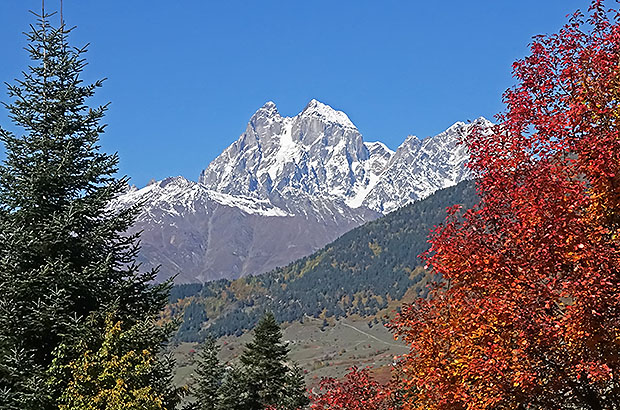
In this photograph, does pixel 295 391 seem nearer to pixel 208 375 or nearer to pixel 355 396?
pixel 208 375

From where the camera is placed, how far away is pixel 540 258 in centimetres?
1274

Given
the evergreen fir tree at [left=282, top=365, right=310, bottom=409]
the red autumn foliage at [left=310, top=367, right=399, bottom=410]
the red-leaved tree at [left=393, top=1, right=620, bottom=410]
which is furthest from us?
the evergreen fir tree at [left=282, top=365, right=310, bottom=409]

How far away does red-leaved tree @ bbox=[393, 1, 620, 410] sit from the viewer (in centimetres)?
1207

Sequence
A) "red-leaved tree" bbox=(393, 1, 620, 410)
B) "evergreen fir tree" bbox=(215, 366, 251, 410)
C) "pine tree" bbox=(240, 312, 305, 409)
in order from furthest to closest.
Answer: "evergreen fir tree" bbox=(215, 366, 251, 410) → "pine tree" bbox=(240, 312, 305, 409) → "red-leaved tree" bbox=(393, 1, 620, 410)

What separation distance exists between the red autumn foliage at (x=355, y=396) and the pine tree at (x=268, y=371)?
32.4 m

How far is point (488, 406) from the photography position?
43.1ft

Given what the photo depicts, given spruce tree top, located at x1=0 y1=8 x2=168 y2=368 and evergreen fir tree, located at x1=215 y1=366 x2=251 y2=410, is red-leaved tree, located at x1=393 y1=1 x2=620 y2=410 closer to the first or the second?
spruce tree top, located at x1=0 y1=8 x2=168 y2=368

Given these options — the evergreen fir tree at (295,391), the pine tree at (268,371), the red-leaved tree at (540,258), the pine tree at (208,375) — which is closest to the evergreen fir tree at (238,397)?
the pine tree at (268,371)

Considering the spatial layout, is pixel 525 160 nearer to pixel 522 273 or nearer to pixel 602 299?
pixel 522 273

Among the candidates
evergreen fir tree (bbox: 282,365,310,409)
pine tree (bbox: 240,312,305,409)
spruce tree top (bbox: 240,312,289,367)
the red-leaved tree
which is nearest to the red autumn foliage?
the red-leaved tree

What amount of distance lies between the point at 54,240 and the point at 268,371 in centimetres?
3307

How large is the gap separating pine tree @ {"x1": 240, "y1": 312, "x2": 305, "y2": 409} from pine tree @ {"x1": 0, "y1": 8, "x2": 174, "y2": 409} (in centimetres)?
2665

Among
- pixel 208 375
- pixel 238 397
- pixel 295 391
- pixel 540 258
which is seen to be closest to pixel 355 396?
pixel 540 258

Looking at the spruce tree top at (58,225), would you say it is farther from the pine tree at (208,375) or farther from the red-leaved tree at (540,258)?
the pine tree at (208,375)
